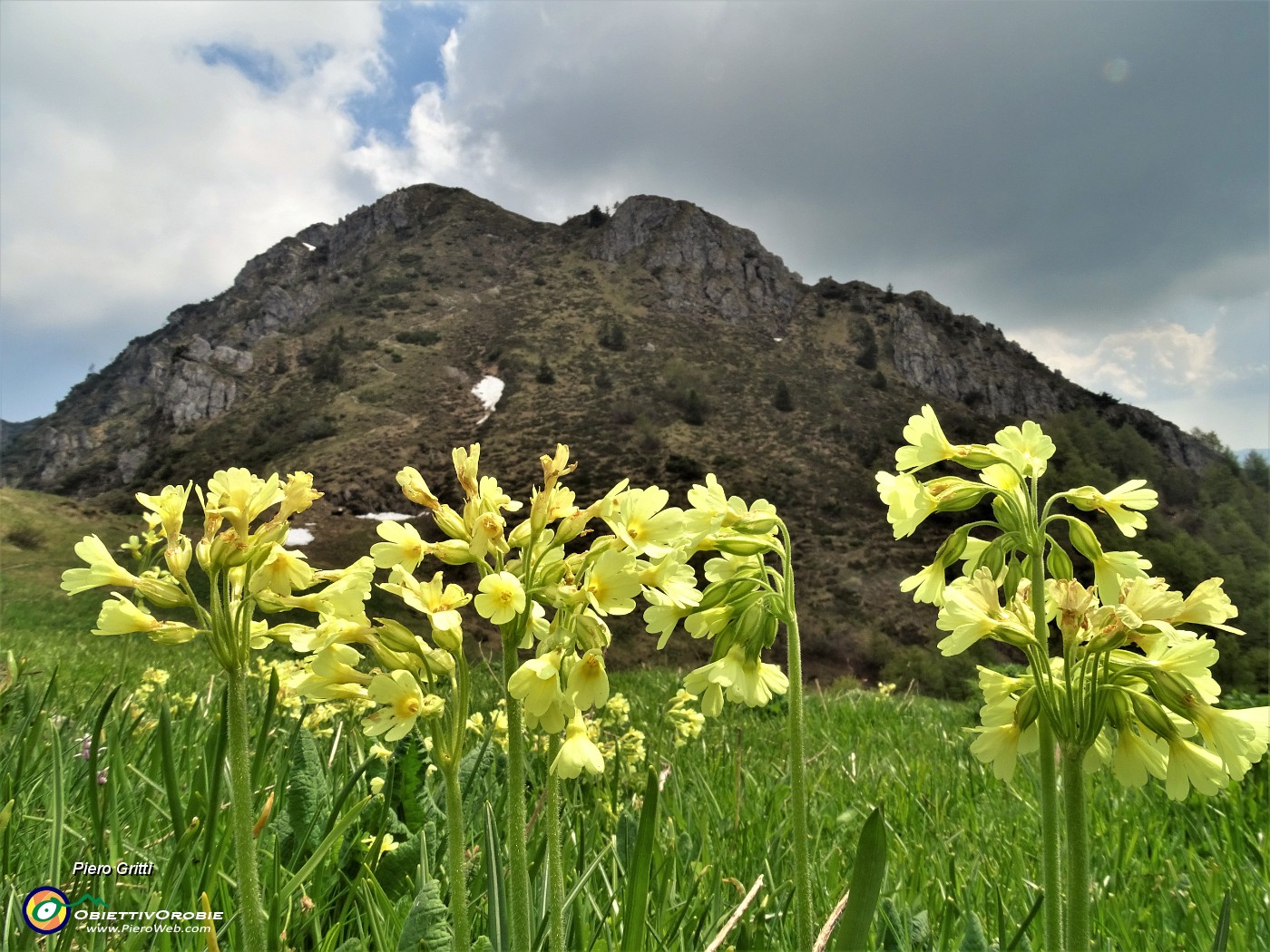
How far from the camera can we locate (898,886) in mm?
1858

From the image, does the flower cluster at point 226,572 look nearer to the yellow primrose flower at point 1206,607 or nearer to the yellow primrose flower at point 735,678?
the yellow primrose flower at point 735,678

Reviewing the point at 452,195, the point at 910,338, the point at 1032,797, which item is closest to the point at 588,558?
the point at 1032,797

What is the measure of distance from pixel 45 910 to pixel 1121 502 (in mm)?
2354

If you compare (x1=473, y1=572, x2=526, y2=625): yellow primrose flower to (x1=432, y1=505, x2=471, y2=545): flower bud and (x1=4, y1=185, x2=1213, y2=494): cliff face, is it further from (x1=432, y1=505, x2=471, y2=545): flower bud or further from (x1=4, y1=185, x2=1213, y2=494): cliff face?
(x1=4, y1=185, x2=1213, y2=494): cliff face

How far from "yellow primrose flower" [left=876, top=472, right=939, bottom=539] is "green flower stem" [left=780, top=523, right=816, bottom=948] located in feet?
0.73

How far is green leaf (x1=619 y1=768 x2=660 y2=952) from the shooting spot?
3.32 feet

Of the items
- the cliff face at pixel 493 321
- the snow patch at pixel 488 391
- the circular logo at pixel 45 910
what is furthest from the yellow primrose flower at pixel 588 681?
the cliff face at pixel 493 321

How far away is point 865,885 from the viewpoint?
0.89 meters

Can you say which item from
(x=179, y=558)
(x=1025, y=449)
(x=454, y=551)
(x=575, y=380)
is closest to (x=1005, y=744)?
(x=1025, y=449)

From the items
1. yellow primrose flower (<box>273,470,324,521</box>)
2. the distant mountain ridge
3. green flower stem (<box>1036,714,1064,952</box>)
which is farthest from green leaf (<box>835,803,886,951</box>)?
the distant mountain ridge

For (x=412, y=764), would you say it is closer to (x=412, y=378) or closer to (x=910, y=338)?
(x=412, y=378)

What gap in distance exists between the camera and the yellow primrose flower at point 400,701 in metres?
1.04

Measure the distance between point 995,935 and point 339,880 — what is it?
1.77 metres

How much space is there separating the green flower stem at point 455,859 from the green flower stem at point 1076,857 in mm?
814
